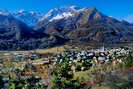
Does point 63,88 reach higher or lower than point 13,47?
lower

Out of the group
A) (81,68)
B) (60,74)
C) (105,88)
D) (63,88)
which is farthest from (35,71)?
(105,88)

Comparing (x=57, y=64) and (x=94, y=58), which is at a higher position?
(x=94, y=58)

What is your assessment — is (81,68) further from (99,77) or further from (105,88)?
(105,88)

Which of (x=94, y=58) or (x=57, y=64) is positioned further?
(x=94, y=58)

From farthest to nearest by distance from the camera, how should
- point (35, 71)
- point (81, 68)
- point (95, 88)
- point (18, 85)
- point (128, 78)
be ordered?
point (35, 71) < point (81, 68) < point (18, 85) < point (95, 88) < point (128, 78)

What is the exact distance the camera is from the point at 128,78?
3328 cm

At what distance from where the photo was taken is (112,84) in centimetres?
3369

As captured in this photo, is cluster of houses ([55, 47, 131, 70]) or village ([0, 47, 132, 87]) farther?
cluster of houses ([55, 47, 131, 70])

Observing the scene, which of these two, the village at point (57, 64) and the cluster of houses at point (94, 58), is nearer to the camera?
the village at point (57, 64)

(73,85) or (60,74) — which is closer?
(73,85)

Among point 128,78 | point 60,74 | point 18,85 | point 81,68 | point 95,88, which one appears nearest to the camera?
point 128,78

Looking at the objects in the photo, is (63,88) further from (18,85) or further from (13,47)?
(13,47)

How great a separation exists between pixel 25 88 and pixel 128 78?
12.7m

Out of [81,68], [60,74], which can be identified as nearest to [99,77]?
[60,74]
